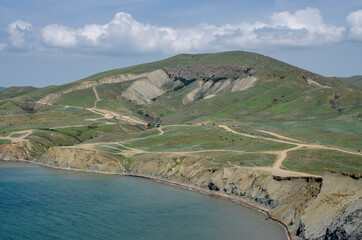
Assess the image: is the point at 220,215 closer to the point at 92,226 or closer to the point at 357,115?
the point at 92,226

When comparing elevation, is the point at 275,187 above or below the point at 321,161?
below

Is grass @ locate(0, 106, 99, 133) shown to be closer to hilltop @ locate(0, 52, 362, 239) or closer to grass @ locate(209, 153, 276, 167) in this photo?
hilltop @ locate(0, 52, 362, 239)

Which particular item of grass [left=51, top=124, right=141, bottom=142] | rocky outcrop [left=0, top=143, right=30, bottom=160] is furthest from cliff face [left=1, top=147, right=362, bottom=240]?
grass [left=51, top=124, right=141, bottom=142]

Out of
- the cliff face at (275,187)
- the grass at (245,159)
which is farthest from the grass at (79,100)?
the grass at (245,159)

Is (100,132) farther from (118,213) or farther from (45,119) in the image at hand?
(118,213)

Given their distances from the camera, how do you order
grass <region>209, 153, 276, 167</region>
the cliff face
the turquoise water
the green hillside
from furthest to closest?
1. the green hillside
2. grass <region>209, 153, 276, 167</region>
3. the turquoise water
4. the cliff face

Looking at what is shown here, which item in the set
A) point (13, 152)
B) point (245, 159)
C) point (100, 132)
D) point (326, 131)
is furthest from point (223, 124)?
point (13, 152)
